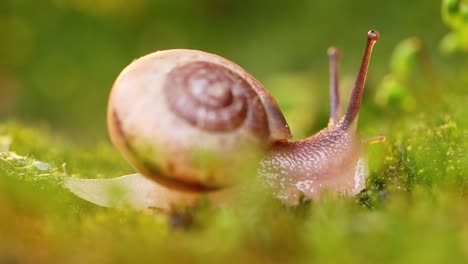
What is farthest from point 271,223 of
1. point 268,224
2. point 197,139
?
point 197,139

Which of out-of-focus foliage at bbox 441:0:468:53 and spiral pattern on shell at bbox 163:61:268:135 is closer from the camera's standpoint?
spiral pattern on shell at bbox 163:61:268:135

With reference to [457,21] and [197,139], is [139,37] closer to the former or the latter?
[457,21]

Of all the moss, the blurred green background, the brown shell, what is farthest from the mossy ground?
the blurred green background

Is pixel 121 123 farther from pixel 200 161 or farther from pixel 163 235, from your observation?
pixel 163 235

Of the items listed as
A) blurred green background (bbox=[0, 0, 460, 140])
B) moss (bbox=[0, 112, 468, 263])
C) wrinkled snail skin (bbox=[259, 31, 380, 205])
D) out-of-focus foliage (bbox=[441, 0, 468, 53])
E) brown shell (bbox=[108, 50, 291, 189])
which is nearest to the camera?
moss (bbox=[0, 112, 468, 263])

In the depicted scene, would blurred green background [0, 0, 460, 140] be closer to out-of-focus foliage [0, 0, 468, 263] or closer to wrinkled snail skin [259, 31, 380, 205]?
out-of-focus foliage [0, 0, 468, 263]

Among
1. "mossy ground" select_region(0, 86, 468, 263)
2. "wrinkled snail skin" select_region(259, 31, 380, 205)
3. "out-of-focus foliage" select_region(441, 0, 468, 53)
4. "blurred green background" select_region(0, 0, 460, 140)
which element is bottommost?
"mossy ground" select_region(0, 86, 468, 263)

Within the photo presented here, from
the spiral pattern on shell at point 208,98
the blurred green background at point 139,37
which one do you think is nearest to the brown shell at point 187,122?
the spiral pattern on shell at point 208,98

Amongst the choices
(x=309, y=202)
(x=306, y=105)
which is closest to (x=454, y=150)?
(x=309, y=202)
